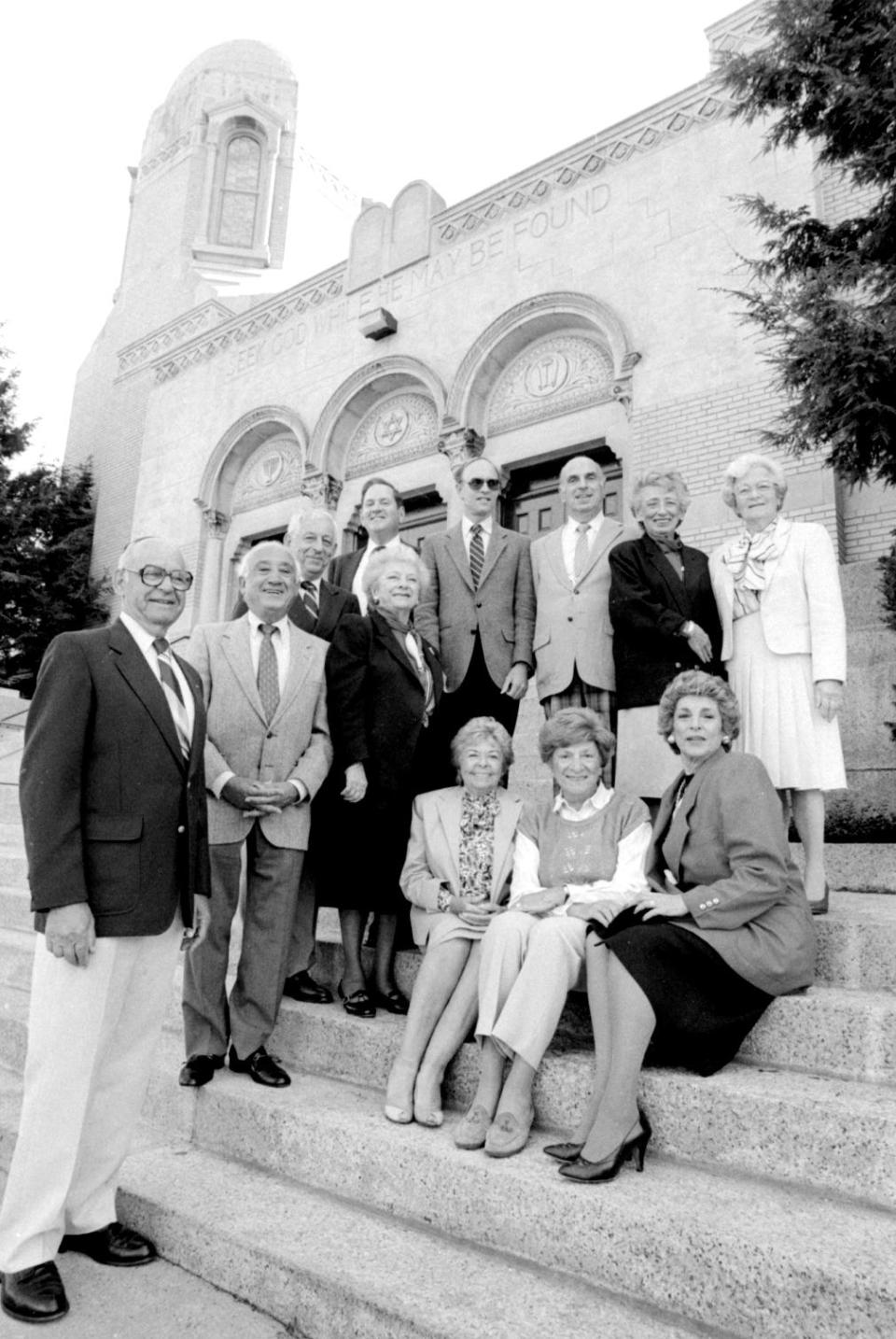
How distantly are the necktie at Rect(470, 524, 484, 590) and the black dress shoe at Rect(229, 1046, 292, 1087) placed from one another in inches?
89.9

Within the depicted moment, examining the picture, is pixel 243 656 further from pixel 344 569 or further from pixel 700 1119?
pixel 700 1119

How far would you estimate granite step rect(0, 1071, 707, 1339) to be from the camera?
2.20 m

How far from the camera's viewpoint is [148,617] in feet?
9.41

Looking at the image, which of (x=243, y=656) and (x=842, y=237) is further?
(x=842, y=237)

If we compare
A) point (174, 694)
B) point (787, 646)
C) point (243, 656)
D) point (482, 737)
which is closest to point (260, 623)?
point (243, 656)

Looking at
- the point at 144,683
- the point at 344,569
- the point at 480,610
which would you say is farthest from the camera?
the point at 344,569

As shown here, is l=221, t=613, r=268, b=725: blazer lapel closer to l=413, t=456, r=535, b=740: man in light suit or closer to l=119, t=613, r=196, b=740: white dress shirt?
l=119, t=613, r=196, b=740: white dress shirt

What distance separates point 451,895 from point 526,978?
1.80 feet

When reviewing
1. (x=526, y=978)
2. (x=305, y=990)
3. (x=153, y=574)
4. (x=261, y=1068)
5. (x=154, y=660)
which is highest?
(x=153, y=574)

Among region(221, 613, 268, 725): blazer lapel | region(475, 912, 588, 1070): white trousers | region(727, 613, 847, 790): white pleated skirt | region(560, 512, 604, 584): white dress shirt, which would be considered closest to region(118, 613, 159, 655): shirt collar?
region(221, 613, 268, 725): blazer lapel

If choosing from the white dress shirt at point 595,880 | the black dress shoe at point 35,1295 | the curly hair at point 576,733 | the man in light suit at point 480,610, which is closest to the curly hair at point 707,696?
the curly hair at point 576,733

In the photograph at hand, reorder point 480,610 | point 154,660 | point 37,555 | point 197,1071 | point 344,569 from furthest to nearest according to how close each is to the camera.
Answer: point 37,555 < point 344,569 < point 480,610 < point 197,1071 < point 154,660

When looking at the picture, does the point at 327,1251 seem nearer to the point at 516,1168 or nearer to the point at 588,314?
the point at 516,1168

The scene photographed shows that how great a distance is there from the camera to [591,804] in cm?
351
